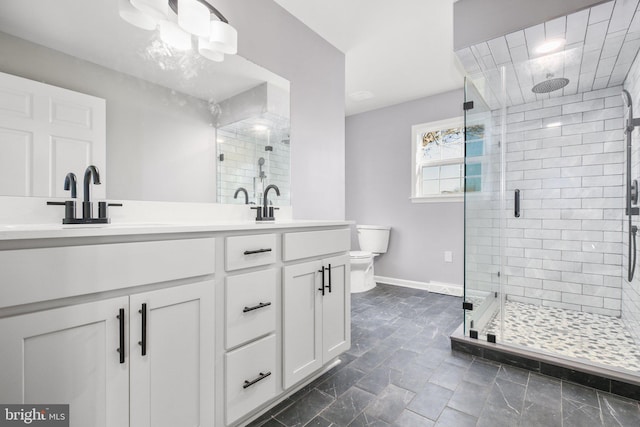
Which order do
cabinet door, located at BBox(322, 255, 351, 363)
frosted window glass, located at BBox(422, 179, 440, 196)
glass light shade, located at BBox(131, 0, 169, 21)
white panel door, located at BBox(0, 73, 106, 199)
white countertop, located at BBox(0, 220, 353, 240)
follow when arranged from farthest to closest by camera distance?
frosted window glass, located at BBox(422, 179, 440, 196)
cabinet door, located at BBox(322, 255, 351, 363)
glass light shade, located at BBox(131, 0, 169, 21)
white panel door, located at BBox(0, 73, 106, 199)
white countertop, located at BBox(0, 220, 353, 240)

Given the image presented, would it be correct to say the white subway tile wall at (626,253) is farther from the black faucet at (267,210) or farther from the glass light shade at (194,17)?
the glass light shade at (194,17)

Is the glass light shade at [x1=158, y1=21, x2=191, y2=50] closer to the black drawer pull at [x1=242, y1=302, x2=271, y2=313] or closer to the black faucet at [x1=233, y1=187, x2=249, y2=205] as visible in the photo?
the black faucet at [x1=233, y1=187, x2=249, y2=205]

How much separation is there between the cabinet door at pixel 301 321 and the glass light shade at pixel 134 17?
1.34 metres

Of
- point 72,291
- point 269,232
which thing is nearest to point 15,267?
point 72,291

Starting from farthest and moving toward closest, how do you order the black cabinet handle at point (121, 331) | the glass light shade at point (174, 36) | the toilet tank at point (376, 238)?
the toilet tank at point (376, 238) → the glass light shade at point (174, 36) → the black cabinet handle at point (121, 331)

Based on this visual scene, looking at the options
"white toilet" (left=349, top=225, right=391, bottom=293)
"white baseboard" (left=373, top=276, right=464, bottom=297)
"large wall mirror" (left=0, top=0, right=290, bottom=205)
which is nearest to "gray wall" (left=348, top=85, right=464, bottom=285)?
"white baseboard" (left=373, top=276, right=464, bottom=297)

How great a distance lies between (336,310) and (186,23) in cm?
172

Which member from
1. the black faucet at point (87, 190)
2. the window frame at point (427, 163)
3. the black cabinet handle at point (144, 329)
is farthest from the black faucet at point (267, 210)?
the window frame at point (427, 163)

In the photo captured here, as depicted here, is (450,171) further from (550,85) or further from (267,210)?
(267,210)

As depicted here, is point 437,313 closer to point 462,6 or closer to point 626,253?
point 626,253

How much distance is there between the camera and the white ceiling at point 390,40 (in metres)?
2.18

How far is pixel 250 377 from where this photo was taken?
1243 mm

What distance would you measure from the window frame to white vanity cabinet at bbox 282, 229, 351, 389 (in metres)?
2.20

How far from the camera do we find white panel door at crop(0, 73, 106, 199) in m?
1.08
